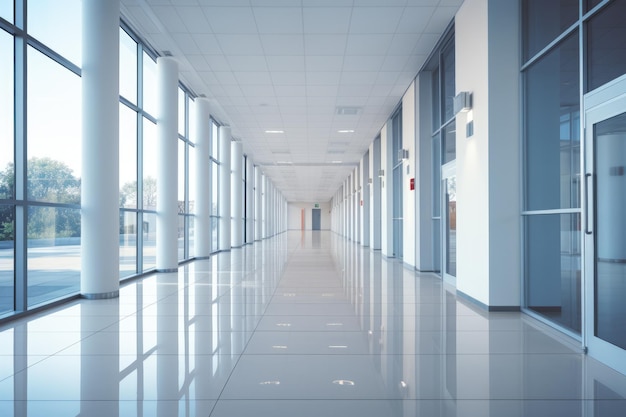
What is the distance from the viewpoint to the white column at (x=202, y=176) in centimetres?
1328

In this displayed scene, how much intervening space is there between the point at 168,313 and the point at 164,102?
5.78 meters

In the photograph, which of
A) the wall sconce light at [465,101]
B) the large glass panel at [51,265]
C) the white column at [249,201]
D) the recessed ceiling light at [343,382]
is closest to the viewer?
the recessed ceiling light at [343,382]

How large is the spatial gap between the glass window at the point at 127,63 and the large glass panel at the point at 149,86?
52 cm

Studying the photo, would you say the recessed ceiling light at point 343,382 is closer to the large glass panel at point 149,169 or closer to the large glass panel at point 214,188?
the large glass panel at point 149,169

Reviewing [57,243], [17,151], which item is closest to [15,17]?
[17,151]

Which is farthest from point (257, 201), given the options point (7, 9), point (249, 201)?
point (7, 9)

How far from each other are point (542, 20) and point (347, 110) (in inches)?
310

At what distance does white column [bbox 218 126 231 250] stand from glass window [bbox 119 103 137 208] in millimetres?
6428

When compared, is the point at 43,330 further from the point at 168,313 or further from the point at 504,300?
the point at 504,300

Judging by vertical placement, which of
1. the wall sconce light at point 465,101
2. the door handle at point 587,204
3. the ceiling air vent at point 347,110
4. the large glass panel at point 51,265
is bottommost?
the large glass panel at point 51,265

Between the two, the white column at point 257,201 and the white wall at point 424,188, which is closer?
the white wall at point 424,188

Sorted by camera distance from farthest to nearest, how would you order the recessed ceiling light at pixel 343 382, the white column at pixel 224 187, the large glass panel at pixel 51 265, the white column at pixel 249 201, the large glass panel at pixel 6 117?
the white column at pixel 249 201, the white column at pixel 224 187, the large glass panel at pixel 51 265, the large glass panel at pixel 6 117, the recessed ceiling light at pixel 343 382

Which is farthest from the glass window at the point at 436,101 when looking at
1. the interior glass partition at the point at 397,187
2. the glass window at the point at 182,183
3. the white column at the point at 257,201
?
the white column at the point at 257,201

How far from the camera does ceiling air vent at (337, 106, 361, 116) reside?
13375mm
